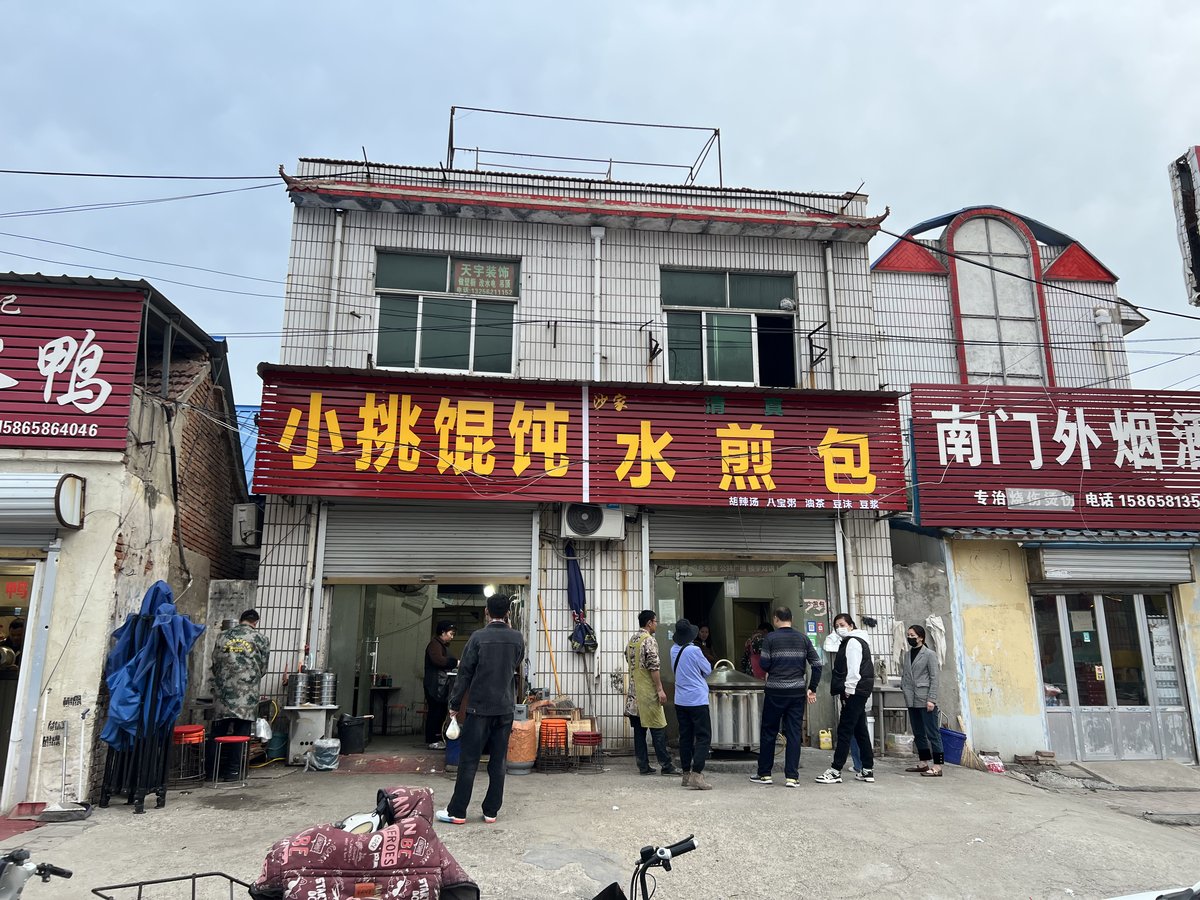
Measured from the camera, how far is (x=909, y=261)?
1381cm

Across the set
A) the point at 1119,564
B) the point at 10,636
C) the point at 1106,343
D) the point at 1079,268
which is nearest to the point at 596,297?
the point at 10,636

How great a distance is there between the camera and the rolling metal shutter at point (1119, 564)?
11.6 metres

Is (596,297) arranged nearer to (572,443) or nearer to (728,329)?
(728,329)

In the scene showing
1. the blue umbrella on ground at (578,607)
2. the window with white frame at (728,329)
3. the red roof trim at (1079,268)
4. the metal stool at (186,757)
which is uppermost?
the red roof trim at (1079,268)

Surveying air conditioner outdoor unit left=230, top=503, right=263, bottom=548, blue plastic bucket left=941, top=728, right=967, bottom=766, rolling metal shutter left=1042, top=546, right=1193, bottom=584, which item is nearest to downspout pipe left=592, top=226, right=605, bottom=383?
air conditioner outdoor unit left=230, top=503, right=263, bottom=548

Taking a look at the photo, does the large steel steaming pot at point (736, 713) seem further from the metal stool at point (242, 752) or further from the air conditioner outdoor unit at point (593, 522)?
the metal stool at point (242, 752)

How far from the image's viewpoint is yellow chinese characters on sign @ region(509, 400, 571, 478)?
10.3 meters

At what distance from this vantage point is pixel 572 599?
10328mm

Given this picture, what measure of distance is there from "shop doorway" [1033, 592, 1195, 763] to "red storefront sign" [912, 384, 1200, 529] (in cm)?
137

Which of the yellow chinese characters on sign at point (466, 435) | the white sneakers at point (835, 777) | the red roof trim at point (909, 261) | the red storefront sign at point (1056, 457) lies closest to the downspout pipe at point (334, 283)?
the yellow chinese characters on sign at point (466, 435)

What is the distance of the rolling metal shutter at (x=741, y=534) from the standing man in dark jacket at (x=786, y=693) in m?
2.40

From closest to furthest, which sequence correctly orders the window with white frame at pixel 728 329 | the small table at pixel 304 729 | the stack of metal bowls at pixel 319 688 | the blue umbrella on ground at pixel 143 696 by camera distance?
the blue umbrella on ground at pixel 143 696 < the small table at pixel 304 729 < the stack of metal bowls at pixel 319 688 < the window with white frame at pixel 728 329

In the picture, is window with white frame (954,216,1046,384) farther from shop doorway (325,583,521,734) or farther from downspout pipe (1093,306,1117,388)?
shop doorway (325,583,521,734)

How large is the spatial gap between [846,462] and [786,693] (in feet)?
12.2
